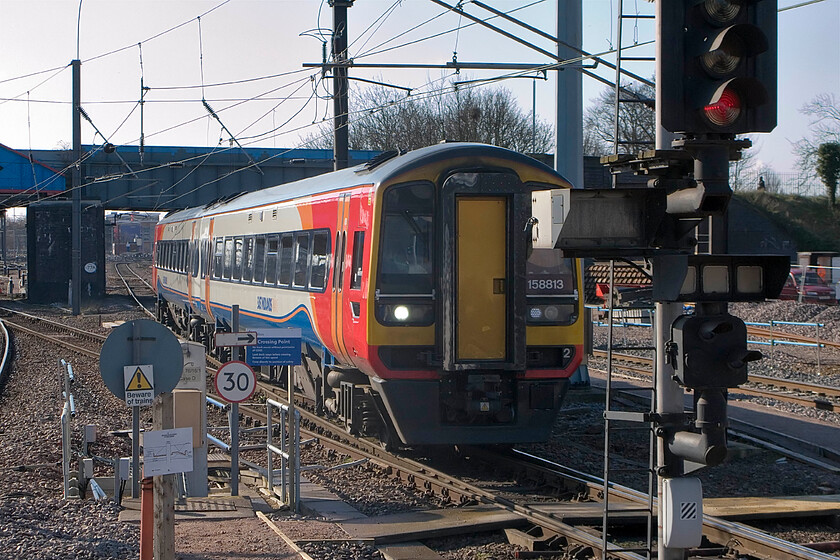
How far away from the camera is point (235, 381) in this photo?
9719mm

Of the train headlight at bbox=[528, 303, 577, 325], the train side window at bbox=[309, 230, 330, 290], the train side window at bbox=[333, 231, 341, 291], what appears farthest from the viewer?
the train side window at bbox=[309, 230, 330, 290]

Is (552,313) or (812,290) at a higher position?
(552,313)

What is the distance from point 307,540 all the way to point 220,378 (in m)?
2.54

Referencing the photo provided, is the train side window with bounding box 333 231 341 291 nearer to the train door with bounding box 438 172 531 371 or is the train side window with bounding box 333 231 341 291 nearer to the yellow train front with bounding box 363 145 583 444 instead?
the yellow train front with bounding box 363 145 583 444

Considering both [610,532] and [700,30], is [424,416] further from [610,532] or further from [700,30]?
[700,30]

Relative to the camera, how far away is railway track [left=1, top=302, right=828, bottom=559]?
709 cm

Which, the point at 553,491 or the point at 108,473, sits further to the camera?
the point at 108,473

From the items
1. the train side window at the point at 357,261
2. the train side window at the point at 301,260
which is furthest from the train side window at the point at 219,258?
the train side window at the point at 357,261

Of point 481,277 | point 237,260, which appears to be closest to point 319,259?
point 481,277

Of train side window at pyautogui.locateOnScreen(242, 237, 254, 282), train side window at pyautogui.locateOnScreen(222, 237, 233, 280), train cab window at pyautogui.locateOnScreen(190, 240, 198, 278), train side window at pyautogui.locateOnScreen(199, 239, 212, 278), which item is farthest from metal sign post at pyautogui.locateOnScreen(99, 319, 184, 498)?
train cab window at pyautogui.locateOnScreen(190, 240, 198, 278)

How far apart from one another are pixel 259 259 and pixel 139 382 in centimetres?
855

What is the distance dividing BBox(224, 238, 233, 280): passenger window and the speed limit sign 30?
25.9 ft

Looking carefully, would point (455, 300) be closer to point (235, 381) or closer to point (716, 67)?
point (235, 381)

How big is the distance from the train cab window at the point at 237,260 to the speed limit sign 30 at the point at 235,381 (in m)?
7.07
